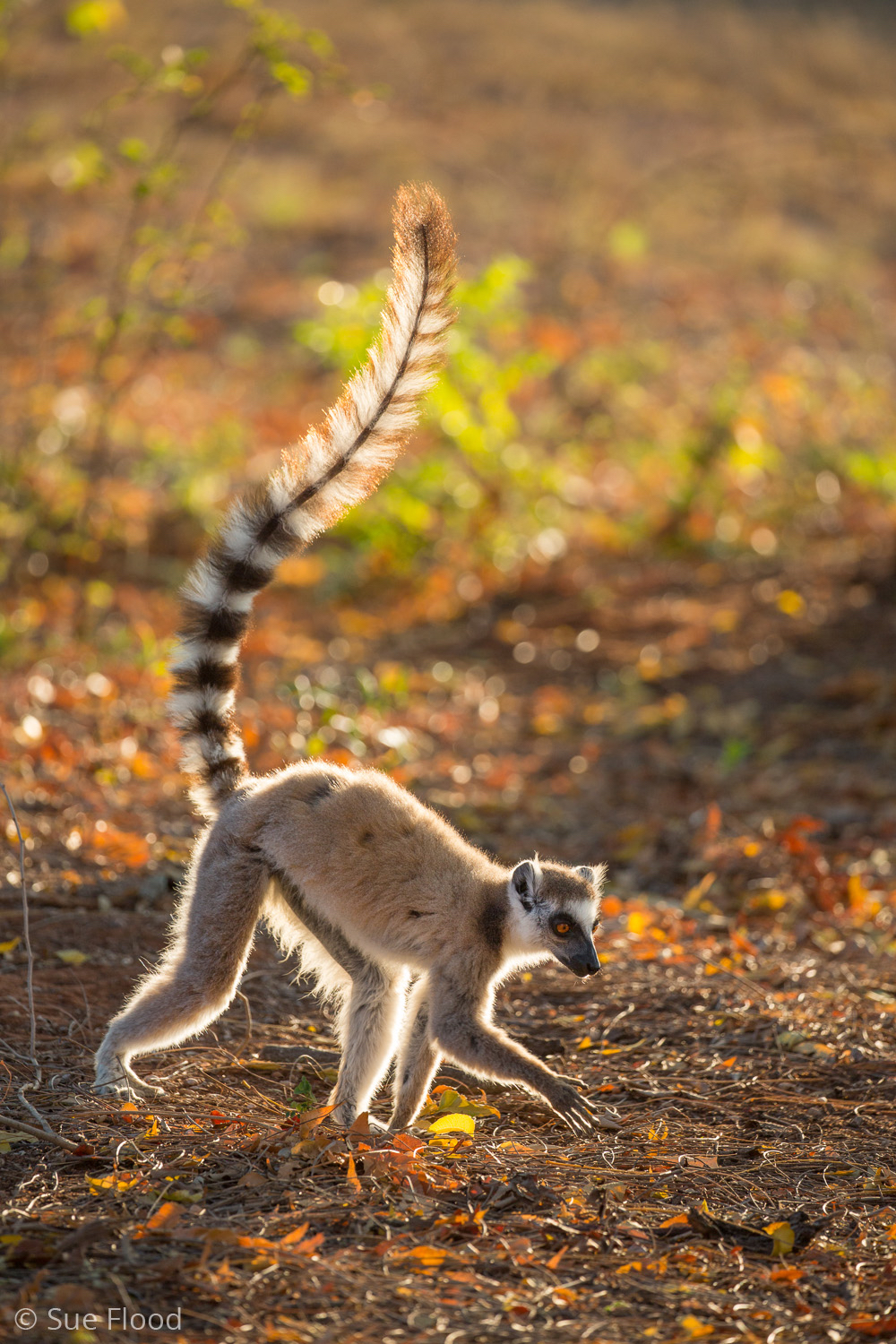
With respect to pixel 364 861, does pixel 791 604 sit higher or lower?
lower

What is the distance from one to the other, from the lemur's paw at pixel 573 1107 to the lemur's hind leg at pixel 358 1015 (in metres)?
0.65

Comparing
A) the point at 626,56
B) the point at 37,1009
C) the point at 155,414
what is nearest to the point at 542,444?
the point at 155,414

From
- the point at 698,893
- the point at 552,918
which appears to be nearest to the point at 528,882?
the point at 552,918

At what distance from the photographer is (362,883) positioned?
4.37 m

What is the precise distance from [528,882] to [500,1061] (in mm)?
613

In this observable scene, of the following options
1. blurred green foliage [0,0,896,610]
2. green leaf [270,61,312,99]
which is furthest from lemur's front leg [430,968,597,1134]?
green leaf [270,61,312,99]

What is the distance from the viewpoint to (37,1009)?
15.9ft

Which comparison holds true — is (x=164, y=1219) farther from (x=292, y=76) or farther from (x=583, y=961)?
(x=292, y=76)

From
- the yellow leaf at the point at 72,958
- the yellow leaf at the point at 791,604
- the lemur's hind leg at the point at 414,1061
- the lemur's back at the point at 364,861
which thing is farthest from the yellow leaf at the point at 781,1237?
the yellow leaf at the point at 791,604

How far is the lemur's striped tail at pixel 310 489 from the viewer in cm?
412

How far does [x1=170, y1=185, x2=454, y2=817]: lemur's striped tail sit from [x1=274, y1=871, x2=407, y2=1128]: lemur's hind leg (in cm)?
58

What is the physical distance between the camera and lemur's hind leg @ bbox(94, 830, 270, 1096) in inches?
169

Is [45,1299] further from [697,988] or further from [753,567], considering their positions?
[753,567]

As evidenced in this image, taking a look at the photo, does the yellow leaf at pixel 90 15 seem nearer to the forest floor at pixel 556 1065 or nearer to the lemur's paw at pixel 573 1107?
the forest floor at pixel 556 1065
